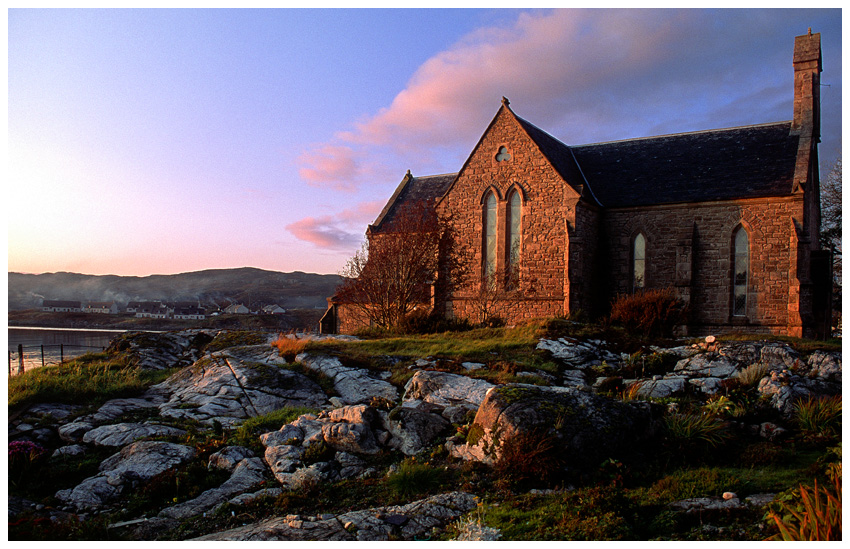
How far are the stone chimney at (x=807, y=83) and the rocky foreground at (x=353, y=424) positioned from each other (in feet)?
53.2

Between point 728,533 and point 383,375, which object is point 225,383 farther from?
point 728,533

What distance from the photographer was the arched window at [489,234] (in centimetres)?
2775

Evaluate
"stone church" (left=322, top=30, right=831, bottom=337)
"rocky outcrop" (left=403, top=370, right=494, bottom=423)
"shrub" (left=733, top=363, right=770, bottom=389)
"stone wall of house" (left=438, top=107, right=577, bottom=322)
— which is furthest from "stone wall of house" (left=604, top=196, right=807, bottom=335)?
"rocky outcrop" (left=403, top=370, right=494, bottom=423)

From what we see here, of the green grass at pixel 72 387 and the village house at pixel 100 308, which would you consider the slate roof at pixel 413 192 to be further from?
the village house at pixel 100 308

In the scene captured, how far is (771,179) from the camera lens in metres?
24.6

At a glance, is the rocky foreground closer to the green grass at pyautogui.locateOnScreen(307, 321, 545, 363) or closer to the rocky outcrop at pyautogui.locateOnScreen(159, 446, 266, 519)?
the rocky outcrop at pyautogui.locateOnScreen(159, 446, 266, 519)

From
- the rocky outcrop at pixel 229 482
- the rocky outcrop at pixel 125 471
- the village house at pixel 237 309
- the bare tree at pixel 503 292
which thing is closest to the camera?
the rocky outcrop at pixel 229 482

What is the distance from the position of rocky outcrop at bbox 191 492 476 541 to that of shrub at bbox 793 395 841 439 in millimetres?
6481

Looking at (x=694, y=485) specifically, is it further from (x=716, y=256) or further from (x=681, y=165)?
(x=681, y=165)

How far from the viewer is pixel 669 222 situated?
26031 mm

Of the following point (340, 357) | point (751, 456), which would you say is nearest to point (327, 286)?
point (340, 357)

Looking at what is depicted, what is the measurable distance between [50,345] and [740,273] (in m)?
34.3

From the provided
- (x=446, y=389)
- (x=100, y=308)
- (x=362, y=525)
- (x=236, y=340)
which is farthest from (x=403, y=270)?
(x=100, y=308)

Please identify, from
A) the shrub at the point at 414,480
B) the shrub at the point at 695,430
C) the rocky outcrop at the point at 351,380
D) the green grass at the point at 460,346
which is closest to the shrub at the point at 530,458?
the shrub at the point at 414,480
